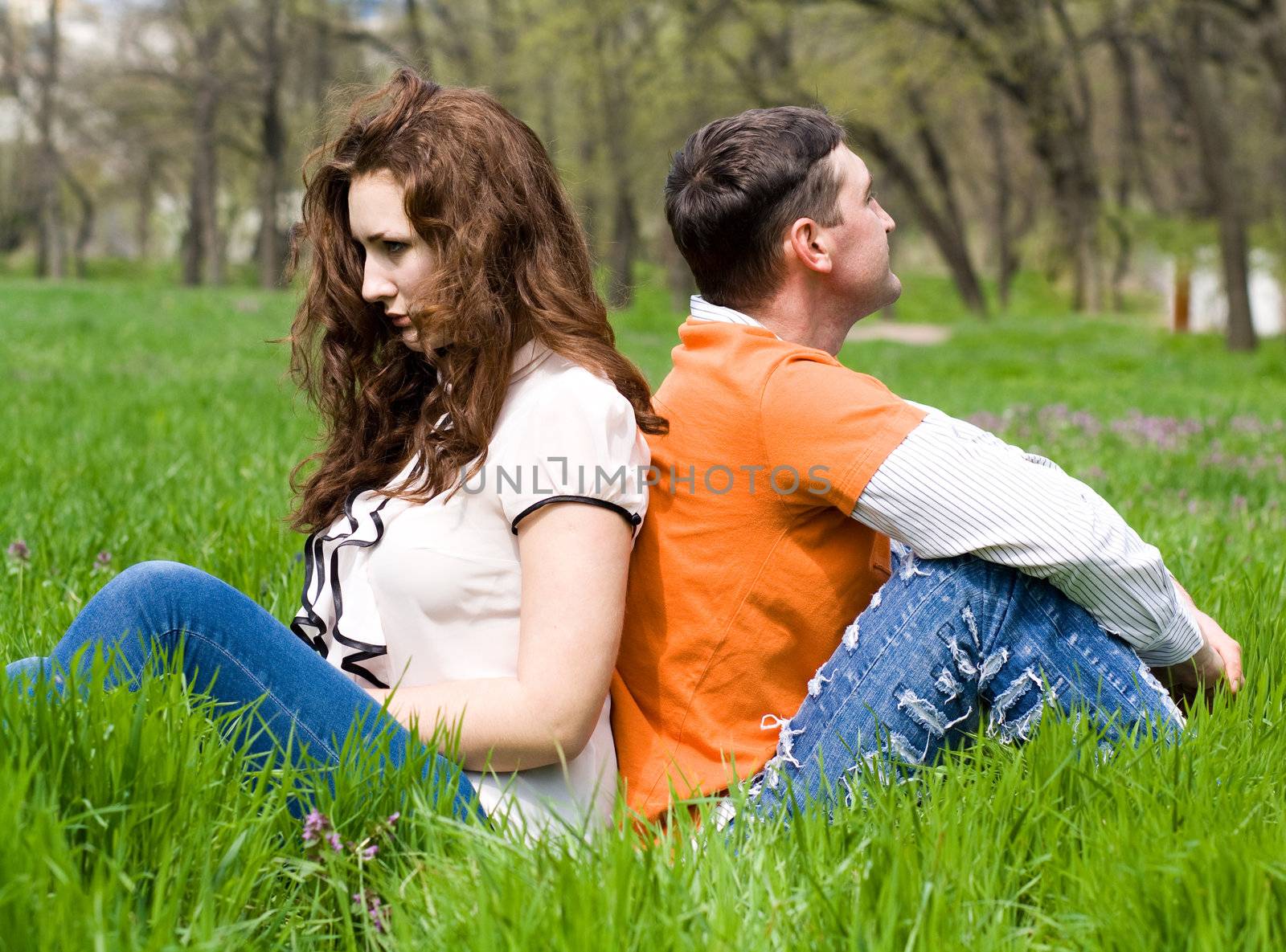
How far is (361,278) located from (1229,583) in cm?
224

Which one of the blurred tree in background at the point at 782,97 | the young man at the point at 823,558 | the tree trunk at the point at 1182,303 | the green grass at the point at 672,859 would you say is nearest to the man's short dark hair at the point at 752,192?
the young man at the point at 823,558

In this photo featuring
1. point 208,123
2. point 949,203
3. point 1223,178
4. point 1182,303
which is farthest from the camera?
point 208,123

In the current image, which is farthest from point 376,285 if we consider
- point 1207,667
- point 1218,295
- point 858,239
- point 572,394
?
point 1218,295

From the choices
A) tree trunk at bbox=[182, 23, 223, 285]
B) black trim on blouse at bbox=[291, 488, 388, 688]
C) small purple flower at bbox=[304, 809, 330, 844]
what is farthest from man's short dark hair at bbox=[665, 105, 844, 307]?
tree trunk at bbox=[182, 23, 223, 285]

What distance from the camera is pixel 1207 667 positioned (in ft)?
7.64

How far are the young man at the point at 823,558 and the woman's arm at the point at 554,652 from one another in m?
0.21

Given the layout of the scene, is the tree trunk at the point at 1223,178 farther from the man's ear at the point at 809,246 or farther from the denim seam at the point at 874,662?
the denim seam at the point at 874,662

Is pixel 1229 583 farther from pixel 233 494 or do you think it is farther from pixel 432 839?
pixel 233 494

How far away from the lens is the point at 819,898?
1.61m

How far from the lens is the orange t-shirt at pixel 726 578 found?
6.91 feet

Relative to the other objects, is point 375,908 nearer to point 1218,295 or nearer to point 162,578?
point 162,578

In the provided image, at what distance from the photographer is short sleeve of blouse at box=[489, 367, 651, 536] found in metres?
1.98

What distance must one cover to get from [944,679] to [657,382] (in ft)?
27.2

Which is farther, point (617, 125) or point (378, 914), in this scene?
point (617, 125)
